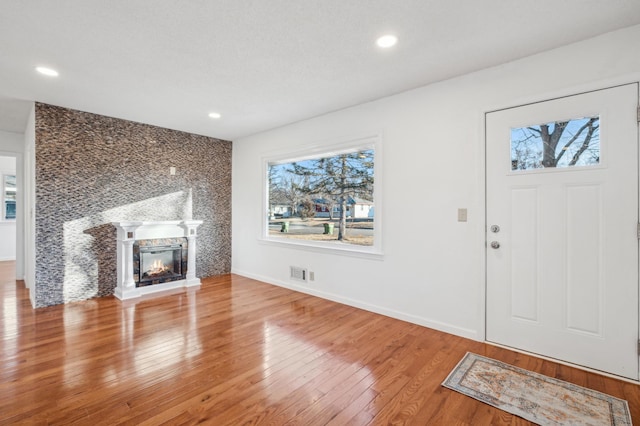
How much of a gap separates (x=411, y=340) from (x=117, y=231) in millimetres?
4197

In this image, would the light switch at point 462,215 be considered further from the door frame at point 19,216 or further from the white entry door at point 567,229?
the door frame at point 19,216

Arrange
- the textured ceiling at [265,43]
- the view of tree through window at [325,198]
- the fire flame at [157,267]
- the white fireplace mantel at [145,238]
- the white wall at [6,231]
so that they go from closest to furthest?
1. the textured ceiling at [265,43]
2. the view of tree through window at [325,198]
3. the white fireplace mantel at [145,238]
4. the fire flame at [157,267]
5. the white wall at [6,231]

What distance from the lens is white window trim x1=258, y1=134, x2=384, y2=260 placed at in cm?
359

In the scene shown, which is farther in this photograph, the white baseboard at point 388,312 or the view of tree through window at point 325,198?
the view of tree through window at point 325,198

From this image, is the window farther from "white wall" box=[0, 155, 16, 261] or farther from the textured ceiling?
"white wall" box=[0, 155, 16, 261]

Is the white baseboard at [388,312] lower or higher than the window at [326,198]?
lower

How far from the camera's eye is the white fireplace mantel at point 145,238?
4234 millimetres

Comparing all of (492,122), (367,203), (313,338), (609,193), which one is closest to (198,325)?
(313,338)

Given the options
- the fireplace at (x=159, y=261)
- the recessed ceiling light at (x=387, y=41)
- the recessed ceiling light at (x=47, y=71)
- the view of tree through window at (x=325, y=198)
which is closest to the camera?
the recessed ceiling light at (x=387, y=41)

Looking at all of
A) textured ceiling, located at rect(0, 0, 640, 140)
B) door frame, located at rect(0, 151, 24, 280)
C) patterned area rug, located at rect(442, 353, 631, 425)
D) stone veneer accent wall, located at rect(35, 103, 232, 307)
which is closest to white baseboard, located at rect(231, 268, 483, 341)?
patterned area rug, located at rect(442, 353, 631, 425)

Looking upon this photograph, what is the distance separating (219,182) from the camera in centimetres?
561

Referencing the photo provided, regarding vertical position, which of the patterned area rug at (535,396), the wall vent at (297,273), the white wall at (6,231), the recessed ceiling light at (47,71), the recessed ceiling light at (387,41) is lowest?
the patterned area rug at (535,396)

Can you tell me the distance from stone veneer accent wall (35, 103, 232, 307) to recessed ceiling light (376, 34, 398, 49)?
3892 mm

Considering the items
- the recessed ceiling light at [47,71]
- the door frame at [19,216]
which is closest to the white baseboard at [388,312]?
the recessed ceiling light at [47,71]
